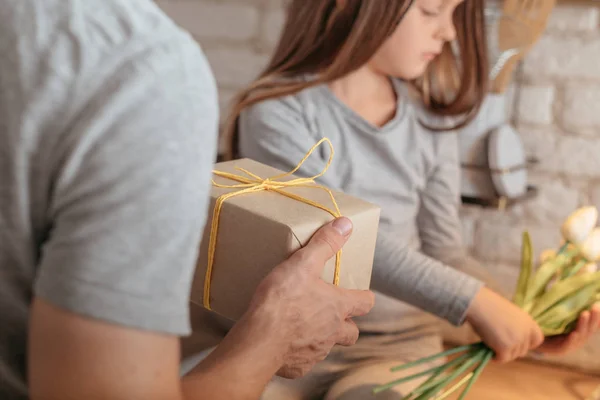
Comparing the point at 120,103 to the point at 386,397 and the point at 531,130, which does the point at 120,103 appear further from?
the point at 531,130

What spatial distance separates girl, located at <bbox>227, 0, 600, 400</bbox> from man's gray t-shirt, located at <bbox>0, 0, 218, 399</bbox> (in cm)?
59

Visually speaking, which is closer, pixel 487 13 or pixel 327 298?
pixel 327 298

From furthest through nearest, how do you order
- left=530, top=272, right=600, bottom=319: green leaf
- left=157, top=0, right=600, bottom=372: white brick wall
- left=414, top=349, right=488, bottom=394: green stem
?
left=157, top=0, right=600, bottom=372: white brick wall
left=530, top=272, right=600, bottom=319: green leaf
left=414, top=349, right=488, bottom=394: green stem

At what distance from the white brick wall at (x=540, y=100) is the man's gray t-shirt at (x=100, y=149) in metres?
1.02

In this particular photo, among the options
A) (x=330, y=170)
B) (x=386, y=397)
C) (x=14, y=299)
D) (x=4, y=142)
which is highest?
(x=4, y=142)

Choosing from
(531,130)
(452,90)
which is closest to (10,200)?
(452,90)

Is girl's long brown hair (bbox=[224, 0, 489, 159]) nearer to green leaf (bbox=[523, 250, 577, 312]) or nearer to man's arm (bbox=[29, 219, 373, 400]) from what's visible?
green leaf (bbox=[523, 250, 577, 312])

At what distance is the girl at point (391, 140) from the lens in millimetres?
976

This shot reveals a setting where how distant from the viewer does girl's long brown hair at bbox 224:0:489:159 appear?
1.01 m

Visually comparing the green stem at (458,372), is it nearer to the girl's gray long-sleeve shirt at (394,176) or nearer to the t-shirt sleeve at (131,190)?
the girl's gray long-sleeve shirt at (394,176)

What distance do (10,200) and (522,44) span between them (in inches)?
40.9

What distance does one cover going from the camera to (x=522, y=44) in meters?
1.20

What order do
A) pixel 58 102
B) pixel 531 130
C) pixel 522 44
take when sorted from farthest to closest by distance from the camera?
pixel 531 130, pixel 522 44, pixel 58 102

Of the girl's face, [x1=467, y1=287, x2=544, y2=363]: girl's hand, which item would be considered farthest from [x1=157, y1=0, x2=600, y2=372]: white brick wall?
[x1=467, y1=287, x2=544, y2=363]: girl's hand
